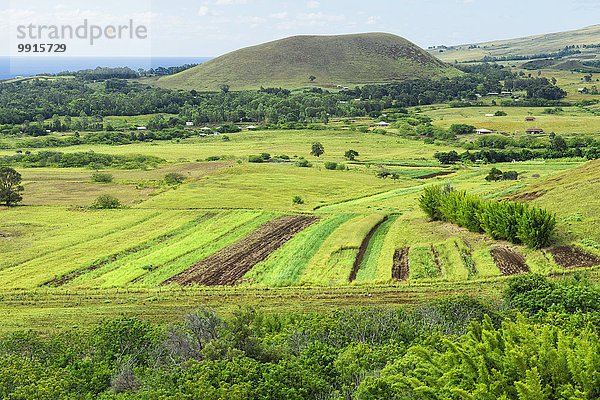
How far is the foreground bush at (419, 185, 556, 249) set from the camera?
127 ft

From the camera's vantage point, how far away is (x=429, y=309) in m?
26.9

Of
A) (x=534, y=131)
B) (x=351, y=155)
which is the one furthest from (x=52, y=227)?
(x=534, y=131)

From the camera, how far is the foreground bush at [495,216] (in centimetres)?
3884

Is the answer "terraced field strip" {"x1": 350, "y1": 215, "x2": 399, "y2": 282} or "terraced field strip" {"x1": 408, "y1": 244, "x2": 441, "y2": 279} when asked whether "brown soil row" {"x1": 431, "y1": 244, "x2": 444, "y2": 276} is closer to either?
"terraced field strip" {"x1": 408, "y1": 244, "x2": 441, "y2": 279}

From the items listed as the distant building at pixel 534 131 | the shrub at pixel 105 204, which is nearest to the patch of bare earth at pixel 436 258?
the shrub at pixel 105 204

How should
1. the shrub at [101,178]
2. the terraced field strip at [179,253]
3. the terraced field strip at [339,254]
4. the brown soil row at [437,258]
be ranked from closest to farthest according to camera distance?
the brown soil row at [437,258] → the terraced field strip at [339,254] → the terraced field strip at [179,253] → the shrub at [101,178]

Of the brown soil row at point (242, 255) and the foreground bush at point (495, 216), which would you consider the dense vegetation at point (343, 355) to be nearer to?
the foreground bush at point (495, 216)

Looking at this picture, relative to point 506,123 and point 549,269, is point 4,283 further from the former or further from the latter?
point 506,123

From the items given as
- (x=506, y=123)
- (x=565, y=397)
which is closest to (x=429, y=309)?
(x=565, y=397)

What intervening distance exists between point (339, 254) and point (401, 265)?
6590mm

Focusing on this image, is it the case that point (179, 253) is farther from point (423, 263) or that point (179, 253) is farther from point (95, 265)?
point (423, 263)

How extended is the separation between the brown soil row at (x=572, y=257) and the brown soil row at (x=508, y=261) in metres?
2.42

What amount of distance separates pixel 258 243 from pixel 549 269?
27.1 metres

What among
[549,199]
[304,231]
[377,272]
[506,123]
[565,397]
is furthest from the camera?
[506,123]
